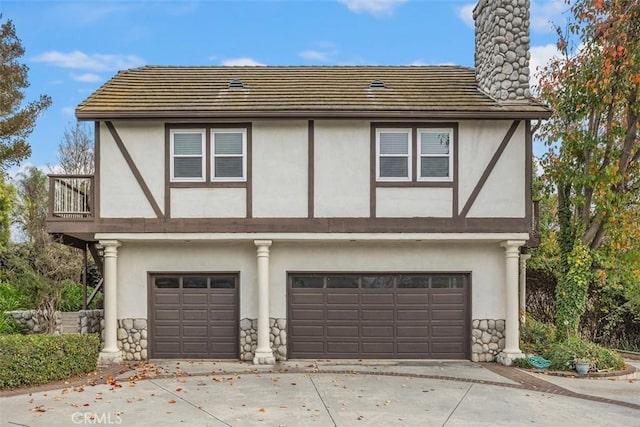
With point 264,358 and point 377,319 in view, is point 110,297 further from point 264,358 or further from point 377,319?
point 377,319

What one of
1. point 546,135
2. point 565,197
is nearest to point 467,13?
point 546,135

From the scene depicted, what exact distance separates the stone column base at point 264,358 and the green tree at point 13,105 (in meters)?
14.1

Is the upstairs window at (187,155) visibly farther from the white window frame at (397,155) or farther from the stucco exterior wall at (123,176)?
the white window frame at (397,155)

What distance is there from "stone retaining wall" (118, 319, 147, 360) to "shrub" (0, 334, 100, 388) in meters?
1.64

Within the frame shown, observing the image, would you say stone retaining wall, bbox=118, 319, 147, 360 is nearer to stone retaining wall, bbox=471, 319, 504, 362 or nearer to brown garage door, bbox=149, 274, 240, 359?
brown garage door, bbox=149, 274, 240, 359

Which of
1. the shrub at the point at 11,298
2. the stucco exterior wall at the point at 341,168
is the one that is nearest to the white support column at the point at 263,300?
the stucco exterior wall at the point at 341,168

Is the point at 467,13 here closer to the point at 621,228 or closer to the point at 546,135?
the point at 546,135

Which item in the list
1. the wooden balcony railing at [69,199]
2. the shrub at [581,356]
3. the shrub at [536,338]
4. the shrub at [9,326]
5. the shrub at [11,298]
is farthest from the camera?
the shrub at [11,298]

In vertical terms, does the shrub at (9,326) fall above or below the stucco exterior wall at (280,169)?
below

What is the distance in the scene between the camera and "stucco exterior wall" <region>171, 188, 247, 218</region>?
41.3 ft

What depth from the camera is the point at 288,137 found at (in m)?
12.8

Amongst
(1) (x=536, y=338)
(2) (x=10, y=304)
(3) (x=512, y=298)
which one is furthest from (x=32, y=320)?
(1) (x=536, y=338)

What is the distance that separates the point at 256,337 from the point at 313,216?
3.09 meters

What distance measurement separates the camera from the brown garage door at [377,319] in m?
13.2
